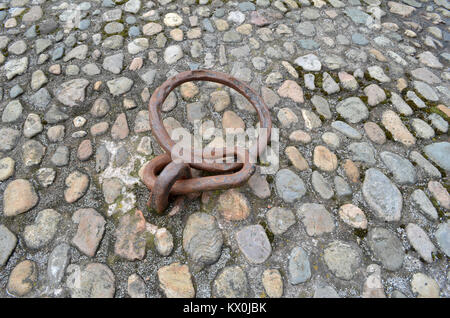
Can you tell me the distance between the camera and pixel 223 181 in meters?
1.67

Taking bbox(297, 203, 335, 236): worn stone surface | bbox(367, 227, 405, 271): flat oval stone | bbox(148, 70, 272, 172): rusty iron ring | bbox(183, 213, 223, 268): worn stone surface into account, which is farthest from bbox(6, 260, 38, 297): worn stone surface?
bbox(367, 227, 405, 271): flat oval stone

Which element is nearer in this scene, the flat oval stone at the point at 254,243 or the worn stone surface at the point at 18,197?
the flat oval stone at the point at 254,243

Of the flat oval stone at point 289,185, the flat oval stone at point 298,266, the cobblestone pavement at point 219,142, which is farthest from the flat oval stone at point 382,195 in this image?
the flat oval stone at point 298,266

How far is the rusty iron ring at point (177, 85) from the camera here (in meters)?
1.75

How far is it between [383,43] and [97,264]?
318cm

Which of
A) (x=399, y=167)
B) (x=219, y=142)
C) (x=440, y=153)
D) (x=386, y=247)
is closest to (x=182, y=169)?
(x=219, y=142)

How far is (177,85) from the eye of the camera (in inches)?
79.8

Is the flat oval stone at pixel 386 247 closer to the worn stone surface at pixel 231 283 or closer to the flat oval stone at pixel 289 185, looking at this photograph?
the flat oval stone at pixel 289 185

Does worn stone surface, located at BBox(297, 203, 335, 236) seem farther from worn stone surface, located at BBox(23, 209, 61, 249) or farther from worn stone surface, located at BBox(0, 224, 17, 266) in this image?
worn stone surface, located at BBox(0, 224, 17, 266)

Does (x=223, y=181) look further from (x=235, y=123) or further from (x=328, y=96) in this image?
(x=328, y=96)

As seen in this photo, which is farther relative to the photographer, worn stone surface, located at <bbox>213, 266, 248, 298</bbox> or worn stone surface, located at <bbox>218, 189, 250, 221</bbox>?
worn stone surface, located at <bbox>218, 189, 250, 221</bbox>

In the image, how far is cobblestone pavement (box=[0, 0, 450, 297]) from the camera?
1.69 metres

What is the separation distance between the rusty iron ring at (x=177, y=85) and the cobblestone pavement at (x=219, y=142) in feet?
0.80

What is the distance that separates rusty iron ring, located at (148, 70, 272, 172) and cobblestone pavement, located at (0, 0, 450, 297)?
9.6 inches
